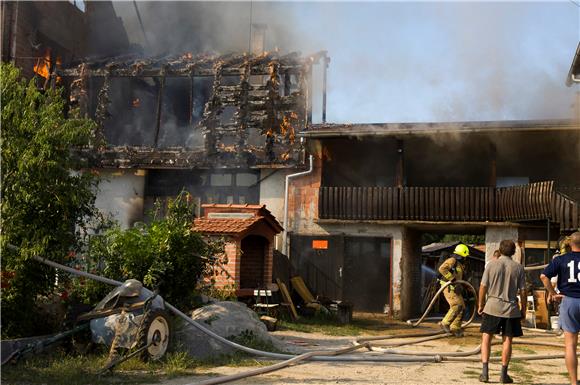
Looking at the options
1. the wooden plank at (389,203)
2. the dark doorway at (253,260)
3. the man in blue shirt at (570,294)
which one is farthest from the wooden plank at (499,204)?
the man in blue shirt at (570,294)

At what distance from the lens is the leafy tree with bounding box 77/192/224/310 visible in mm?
10398

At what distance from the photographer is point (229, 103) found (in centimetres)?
2530

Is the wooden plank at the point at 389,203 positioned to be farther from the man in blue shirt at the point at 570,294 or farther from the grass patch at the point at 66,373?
the grass patch at the point at 66,373

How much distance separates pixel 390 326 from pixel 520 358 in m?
8.10

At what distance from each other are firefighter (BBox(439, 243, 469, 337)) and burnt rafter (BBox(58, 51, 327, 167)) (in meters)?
10.3

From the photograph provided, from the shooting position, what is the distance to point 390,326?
17953 millimetres

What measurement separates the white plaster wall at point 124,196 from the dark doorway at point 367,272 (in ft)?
25.5

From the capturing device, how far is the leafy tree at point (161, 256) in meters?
10.4

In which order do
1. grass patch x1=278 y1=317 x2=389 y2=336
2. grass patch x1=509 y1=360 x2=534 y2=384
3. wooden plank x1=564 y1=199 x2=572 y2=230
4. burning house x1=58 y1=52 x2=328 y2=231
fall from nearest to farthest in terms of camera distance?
1. grass patch x1=509 y1=360 x2=534 y2=384
2. grass patch x1=278 y1=317 x2=389 y2=336
3. wooden plank x1=564 y1=199 x2=572 y2=230
4. burning house x1=58 y1=52 x2=328 y2=231

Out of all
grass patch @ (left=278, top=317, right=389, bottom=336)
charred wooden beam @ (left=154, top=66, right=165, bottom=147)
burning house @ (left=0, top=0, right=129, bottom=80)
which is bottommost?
grass patch @ (left=278, top=317, right=389, bottom=336)

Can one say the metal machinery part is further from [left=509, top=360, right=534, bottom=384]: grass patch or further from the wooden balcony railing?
the wooden balcony railing

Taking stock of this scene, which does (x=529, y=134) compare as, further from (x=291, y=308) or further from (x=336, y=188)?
(x=291, y=308)

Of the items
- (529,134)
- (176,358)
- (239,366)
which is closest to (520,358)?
(239,366)

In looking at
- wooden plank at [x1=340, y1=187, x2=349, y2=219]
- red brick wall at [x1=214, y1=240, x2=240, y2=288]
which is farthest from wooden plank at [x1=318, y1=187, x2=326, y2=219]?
red brick wall at [x1=214, y1=240, x2=240, y2=288]
